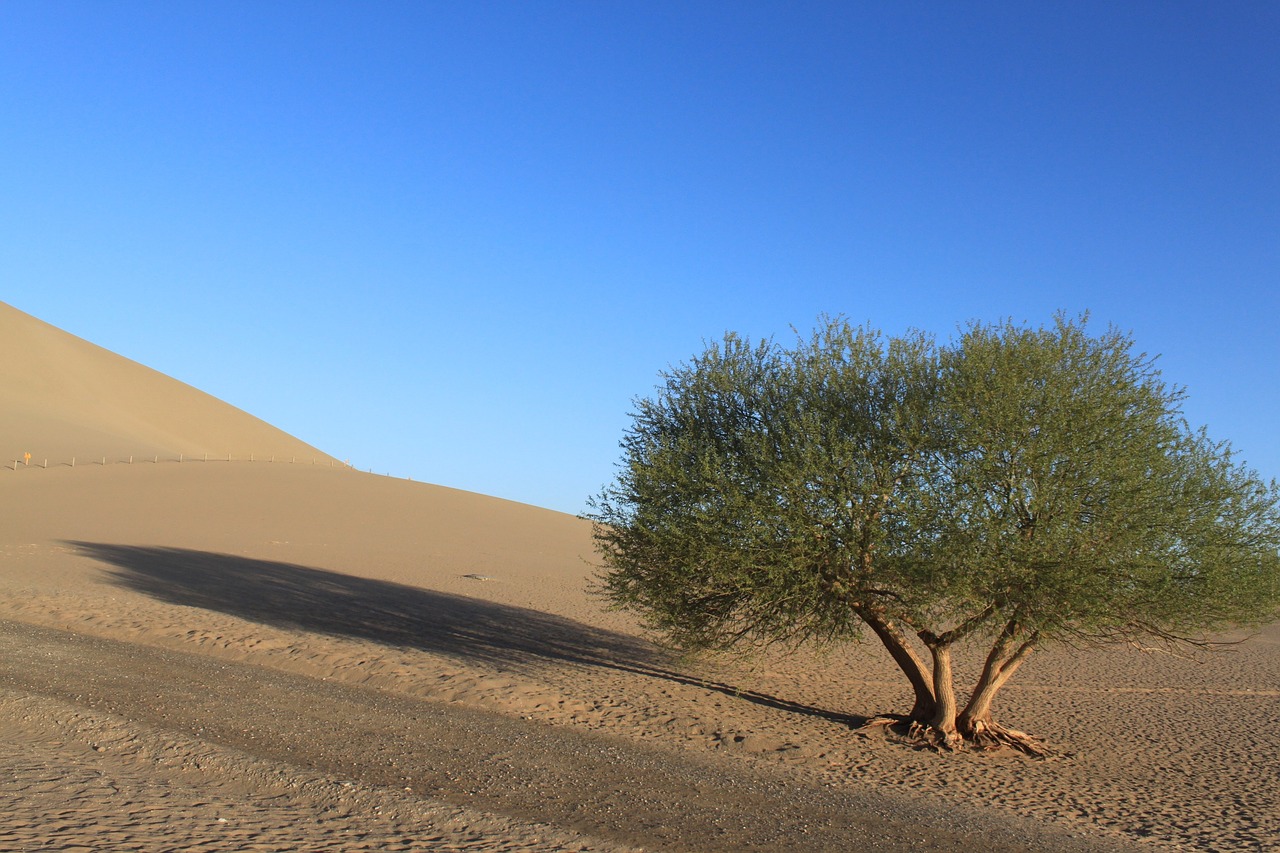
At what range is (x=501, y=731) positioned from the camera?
42.7 feet

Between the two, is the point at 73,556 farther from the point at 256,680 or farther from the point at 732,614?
the point at 732,614

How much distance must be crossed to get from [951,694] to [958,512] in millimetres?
3640

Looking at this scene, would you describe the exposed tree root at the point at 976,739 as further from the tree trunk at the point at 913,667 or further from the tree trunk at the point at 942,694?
the tree trunk at the point at 913,667

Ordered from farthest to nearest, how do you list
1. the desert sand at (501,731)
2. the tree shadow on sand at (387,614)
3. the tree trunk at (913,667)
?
the tree shadow on sand at (387,614) < the tree trunk at (913,667) < the desert sand at (501,731)

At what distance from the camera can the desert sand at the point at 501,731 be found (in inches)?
350

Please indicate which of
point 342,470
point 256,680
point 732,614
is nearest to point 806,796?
point 732,614

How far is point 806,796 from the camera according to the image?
10.9 m

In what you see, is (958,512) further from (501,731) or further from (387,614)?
(387,614)

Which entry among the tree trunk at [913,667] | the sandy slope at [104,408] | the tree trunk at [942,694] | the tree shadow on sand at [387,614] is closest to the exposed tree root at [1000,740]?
the tree trunk at [942,694]

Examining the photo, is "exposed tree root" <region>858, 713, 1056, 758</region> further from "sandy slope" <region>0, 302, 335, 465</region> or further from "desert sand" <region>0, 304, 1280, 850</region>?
"sandy slope" <region>0, 302, 335, 465</region>

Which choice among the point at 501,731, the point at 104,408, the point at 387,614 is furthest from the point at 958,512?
the point at 104,408

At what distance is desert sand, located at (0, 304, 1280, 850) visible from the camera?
8.89 m

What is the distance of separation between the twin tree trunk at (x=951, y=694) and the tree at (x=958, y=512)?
33 millimetres

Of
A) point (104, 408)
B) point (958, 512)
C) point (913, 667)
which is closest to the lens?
point (958, 512)
